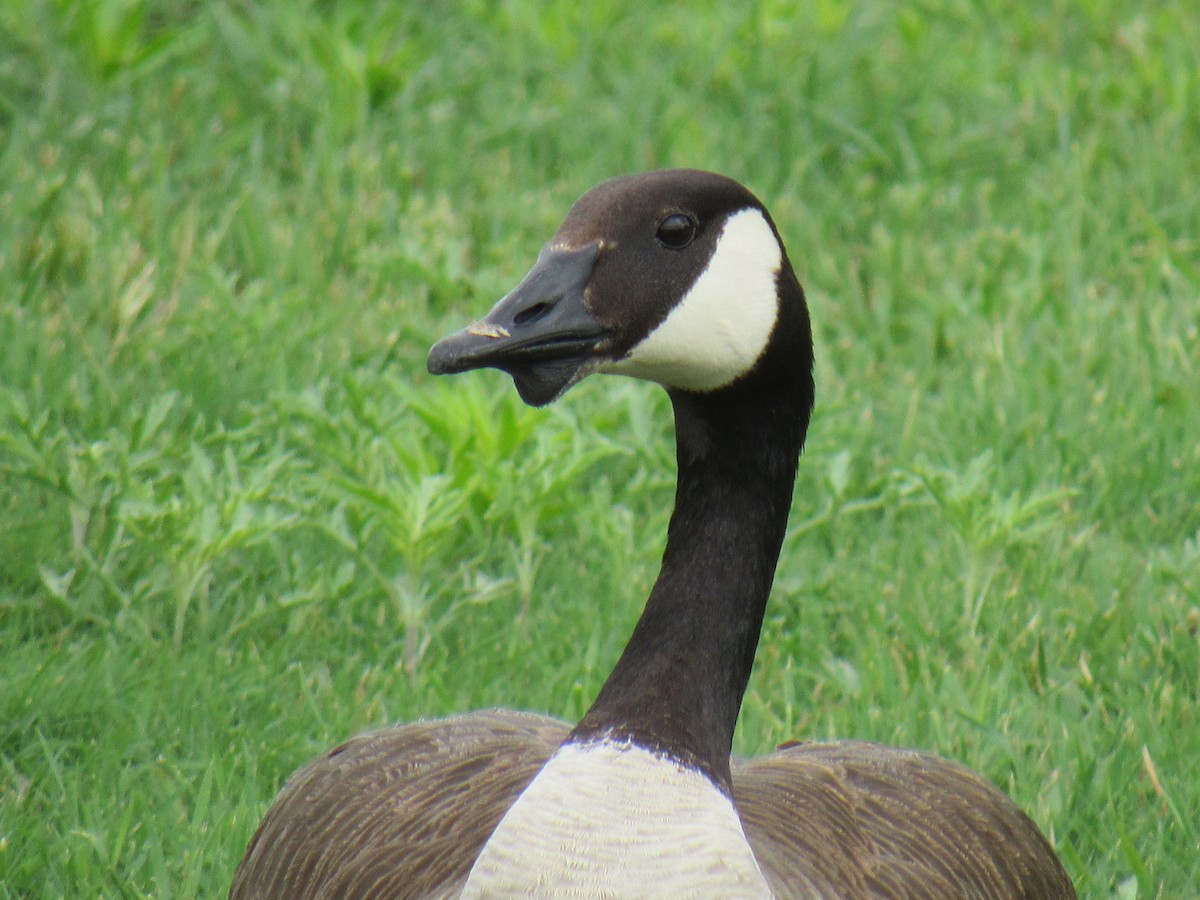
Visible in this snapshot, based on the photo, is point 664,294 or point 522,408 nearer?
point 664,294

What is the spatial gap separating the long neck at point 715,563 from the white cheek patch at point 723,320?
9cm

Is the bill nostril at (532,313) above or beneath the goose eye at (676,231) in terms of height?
beneath

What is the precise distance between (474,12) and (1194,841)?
4903 millimetres

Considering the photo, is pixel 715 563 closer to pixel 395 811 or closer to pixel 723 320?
pixel 723 320

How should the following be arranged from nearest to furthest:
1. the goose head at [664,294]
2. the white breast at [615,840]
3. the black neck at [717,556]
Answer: the white breast at [615,840] < the goose head at [664,294] < the black neck at [717,556]

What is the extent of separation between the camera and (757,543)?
9.73ft

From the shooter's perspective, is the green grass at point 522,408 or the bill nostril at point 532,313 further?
the green grass at point 522,408

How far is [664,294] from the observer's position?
2.75 metres

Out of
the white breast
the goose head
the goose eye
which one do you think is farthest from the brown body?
the goose eye

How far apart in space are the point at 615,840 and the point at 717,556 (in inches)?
21.7

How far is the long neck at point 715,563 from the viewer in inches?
113

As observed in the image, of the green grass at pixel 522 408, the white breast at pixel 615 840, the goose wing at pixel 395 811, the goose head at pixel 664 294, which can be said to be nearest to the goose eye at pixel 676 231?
the goose head at pixel 664 294

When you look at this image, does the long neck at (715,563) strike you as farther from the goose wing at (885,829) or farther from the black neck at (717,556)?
the goose wing at (885,829)

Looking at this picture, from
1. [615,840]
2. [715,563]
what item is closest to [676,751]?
[615,840]
